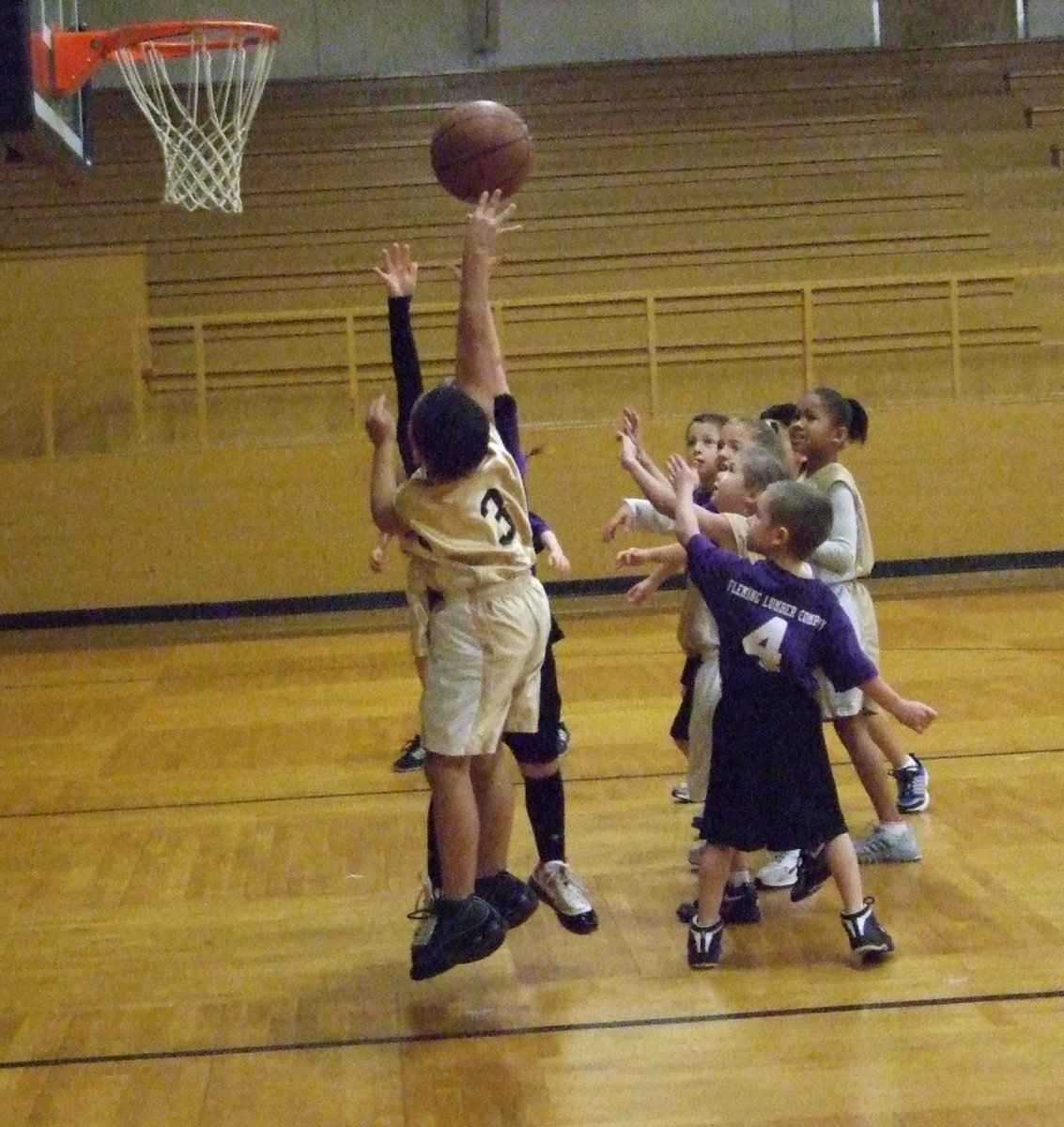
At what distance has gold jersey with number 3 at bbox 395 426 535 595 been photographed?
122 inches

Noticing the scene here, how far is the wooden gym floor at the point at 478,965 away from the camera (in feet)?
8.77

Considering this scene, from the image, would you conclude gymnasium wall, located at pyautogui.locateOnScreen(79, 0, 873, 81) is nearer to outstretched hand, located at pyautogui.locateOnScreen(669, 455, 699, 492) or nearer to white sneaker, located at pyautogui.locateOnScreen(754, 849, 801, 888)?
white sneaker, located at pyautogui.locateOnScreen(754, 849, 801, 888)

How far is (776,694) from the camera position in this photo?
3328 millimetres

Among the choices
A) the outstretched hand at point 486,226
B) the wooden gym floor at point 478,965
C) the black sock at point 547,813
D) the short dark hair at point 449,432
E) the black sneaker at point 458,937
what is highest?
the outstretched hand at point 486,226

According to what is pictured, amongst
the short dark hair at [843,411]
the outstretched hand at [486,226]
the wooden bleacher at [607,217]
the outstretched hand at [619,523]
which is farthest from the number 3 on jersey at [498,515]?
the wooden bleacher at [607,217]

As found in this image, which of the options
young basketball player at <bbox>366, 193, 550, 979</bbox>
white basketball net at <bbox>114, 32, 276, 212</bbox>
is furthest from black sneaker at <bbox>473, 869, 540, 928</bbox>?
white basketball net at <bbox>114, 32, 276, 212</bbox>

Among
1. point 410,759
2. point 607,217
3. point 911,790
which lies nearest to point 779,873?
point 911,790

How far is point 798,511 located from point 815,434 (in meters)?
1.05

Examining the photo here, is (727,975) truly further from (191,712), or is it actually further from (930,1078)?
(191,712)

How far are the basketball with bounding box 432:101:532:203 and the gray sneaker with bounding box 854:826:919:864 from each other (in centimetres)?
190

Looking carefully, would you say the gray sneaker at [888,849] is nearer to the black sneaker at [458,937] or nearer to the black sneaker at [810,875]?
the black sneaker at [810,875]

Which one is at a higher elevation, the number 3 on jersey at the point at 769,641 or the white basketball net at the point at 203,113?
the white basketball net at the point at 203,113

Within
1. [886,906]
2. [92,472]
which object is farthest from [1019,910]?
[92,472]

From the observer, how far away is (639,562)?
3547 mm
